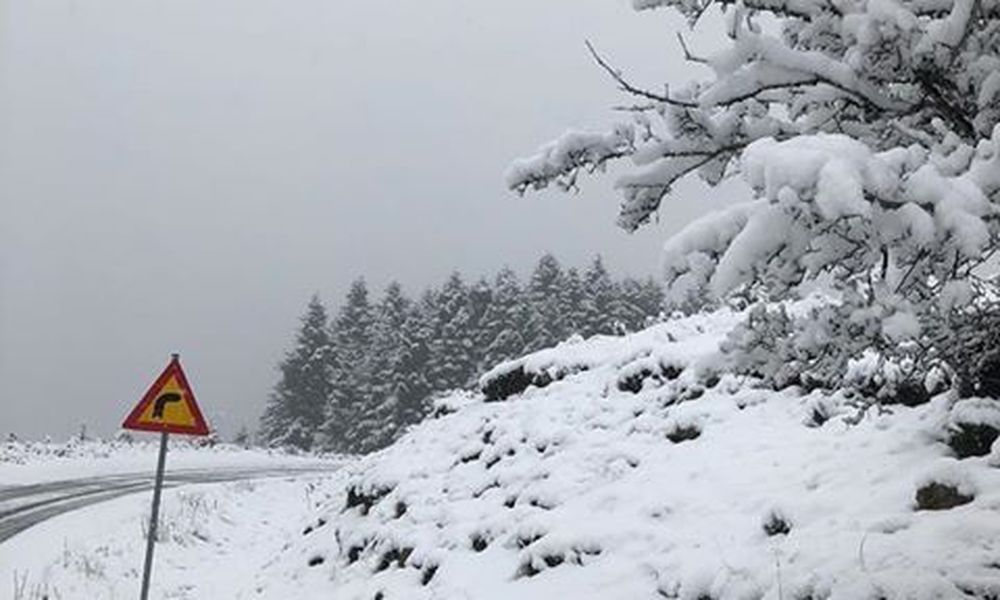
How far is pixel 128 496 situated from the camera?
21.4m

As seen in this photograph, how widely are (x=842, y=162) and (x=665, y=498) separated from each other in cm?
539

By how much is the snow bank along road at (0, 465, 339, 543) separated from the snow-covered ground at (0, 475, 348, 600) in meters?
0.52

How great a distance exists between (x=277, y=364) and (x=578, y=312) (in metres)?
18.7

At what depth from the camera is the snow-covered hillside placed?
227 inches

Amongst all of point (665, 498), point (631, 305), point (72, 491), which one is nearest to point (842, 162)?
point (665, 498)

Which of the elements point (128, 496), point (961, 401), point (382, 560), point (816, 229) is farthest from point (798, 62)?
point (128, 496)

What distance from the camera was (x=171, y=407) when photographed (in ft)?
32.1

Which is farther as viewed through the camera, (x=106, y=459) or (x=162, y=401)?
(x=106, y=459)

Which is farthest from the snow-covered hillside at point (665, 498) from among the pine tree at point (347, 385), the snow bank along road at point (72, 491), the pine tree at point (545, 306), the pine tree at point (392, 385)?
the pine tree at point (347, 385)

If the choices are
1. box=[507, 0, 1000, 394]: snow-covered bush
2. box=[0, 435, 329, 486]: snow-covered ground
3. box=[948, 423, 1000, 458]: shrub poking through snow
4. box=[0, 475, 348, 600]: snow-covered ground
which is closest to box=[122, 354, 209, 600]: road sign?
box=[0, 475, 348, 600]: snow-covered ground

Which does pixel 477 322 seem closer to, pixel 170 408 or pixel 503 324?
pixel 503 324

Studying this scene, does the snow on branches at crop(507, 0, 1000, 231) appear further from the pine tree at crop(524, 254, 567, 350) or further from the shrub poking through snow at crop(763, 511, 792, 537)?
the pine tree at crop(524, 254, 567, 350)

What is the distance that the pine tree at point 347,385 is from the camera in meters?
52.9

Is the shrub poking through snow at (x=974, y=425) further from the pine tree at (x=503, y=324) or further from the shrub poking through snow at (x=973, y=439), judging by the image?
the pine tree at (x=503, y=324)
